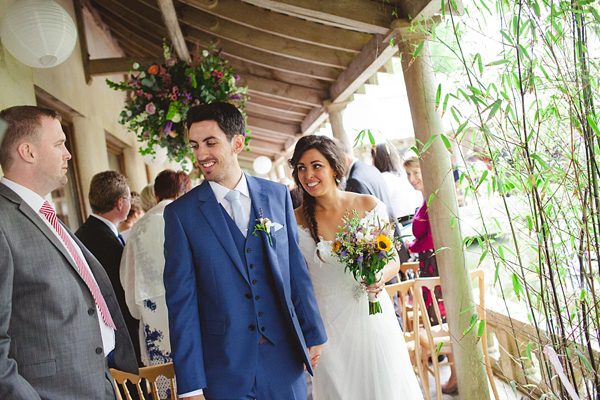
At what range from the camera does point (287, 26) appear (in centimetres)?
451

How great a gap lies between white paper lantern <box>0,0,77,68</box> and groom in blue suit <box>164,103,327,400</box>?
5.74 feet

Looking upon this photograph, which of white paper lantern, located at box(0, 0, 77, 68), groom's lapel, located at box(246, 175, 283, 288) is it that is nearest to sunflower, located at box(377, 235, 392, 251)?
groom's lapel, located at box(246, 175, 283, 288)

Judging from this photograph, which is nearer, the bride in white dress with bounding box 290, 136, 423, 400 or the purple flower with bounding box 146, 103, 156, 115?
the bride in white dress with bounding box 290, 136, 423, 400

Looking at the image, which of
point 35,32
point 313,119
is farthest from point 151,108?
point 313,119

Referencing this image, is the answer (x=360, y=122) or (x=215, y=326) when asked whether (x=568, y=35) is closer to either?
(x=215, y=326)

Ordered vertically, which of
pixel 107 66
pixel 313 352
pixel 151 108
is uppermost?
pixel 107 66

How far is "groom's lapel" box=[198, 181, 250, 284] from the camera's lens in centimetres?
181

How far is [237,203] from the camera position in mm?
1916

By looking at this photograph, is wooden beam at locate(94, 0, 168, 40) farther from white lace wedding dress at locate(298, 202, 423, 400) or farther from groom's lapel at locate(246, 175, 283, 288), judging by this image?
groom's lapel at locate(246, 175, 283, 288)

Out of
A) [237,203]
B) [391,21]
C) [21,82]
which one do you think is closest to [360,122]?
[391,21]

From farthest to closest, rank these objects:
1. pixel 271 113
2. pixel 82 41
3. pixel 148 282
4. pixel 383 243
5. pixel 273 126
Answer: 1. pixel 273 126
2. pixel 271 113
3. pixel 82 41
4. pixel 148 282
5. pixel 383 243

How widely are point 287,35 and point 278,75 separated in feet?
5.55

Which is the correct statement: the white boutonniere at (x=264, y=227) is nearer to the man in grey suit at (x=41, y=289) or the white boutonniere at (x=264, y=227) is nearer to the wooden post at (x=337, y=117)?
the man in grey suit at (x=41, y=289)

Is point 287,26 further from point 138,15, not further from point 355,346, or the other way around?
point 355,346
